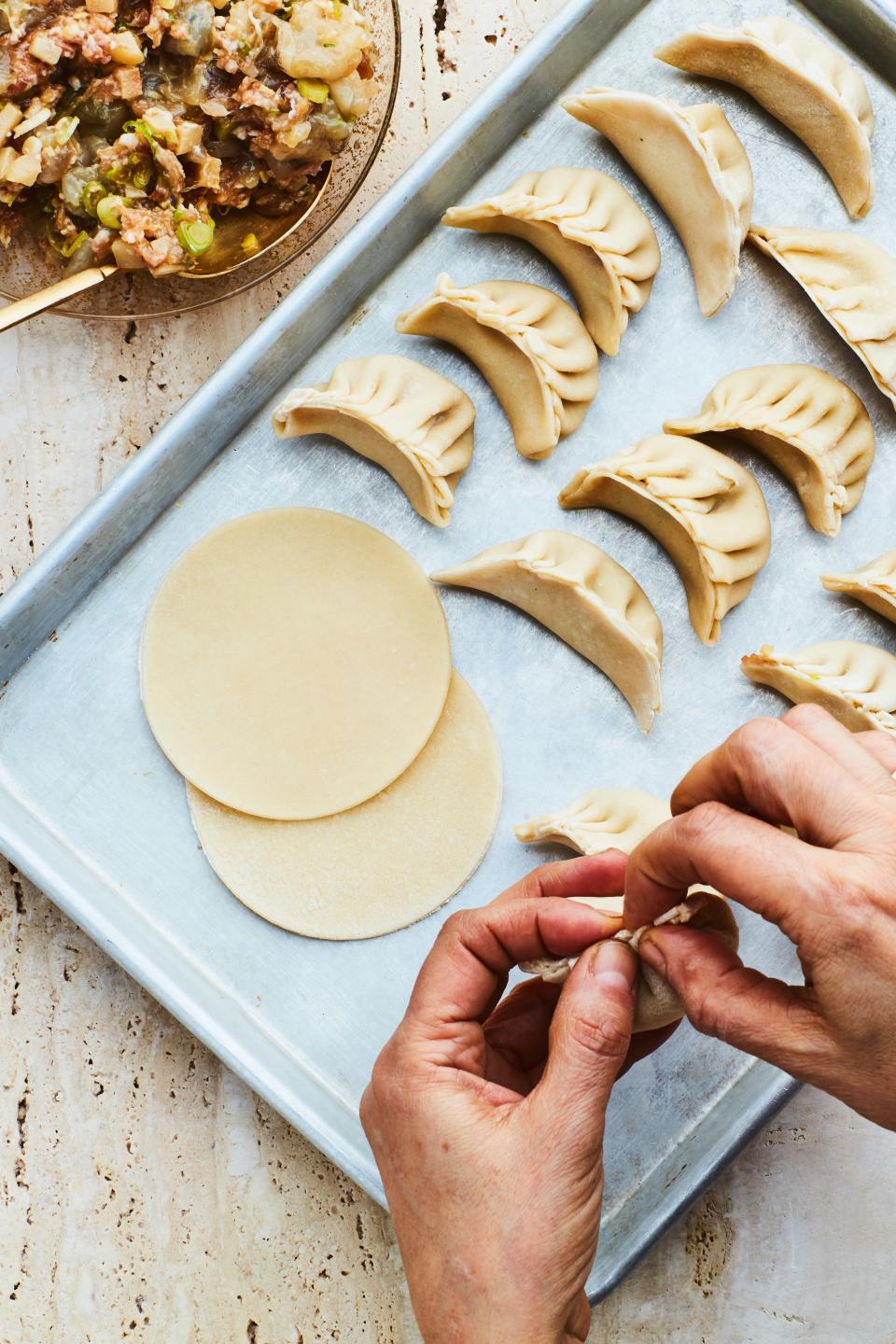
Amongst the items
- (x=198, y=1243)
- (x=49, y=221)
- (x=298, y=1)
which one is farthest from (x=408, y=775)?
(x=298, y=1)

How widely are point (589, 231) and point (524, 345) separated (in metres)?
0.27

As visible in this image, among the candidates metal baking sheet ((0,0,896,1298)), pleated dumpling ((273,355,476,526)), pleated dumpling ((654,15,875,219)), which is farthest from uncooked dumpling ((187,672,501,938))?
pleated dumpling ((654,15,875,219))

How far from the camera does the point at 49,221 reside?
81.1 inches

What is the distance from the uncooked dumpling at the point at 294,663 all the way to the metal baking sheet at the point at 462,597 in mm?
65

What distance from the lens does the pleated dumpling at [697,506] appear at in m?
2.11

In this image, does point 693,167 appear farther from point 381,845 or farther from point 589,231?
point 381,845

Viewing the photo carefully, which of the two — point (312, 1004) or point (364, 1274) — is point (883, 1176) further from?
point (312, 1004)

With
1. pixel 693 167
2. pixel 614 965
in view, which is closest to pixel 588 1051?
pixel 614 965

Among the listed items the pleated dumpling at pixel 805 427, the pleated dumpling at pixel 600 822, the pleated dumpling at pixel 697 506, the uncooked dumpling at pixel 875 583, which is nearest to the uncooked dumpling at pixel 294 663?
the pleated dumpling at pixel 600 822

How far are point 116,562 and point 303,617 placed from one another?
39cm

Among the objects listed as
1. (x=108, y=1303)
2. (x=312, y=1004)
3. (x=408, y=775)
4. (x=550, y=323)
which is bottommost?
(x=108, y=1303)

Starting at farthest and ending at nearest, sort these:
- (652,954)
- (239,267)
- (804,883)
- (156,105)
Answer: (239,267) → (156,105) → (652,954) → (804,883)

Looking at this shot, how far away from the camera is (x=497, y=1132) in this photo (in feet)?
4.91

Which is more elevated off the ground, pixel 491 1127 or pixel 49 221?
pixel 49 221
